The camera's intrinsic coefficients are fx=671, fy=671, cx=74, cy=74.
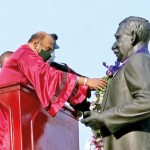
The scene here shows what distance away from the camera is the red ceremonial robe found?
22.6ft

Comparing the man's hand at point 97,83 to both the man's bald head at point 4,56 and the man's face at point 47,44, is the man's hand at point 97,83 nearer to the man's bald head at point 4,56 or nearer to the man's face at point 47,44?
the man's face at point 47,44

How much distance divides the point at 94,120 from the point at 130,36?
0.60m

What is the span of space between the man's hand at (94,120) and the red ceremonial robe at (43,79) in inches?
111

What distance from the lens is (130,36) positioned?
412 cm

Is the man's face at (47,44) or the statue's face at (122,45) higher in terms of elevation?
the man's face at (47,44)

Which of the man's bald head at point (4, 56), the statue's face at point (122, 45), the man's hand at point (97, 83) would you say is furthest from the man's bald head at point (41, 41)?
the statue's face at point (122, 45)

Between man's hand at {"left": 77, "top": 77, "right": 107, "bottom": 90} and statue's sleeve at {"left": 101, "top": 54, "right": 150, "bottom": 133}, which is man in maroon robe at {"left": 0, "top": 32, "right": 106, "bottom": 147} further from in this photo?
statue's sleeve at {"left": 101, "top": 54, "right": 150, "bottom": 133}

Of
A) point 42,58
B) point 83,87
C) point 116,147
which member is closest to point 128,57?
point 116,147

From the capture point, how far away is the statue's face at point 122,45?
4125mm

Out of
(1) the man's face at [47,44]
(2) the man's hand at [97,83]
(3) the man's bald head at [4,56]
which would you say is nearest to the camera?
(2) the man's hand at [97,83]

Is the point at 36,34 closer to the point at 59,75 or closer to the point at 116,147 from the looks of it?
the point at 59,75

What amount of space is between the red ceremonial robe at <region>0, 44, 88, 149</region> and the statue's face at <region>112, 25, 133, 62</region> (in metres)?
2.66

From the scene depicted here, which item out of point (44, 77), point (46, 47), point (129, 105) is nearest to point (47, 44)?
point (46, 47)

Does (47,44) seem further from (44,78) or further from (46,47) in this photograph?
(44,78)
